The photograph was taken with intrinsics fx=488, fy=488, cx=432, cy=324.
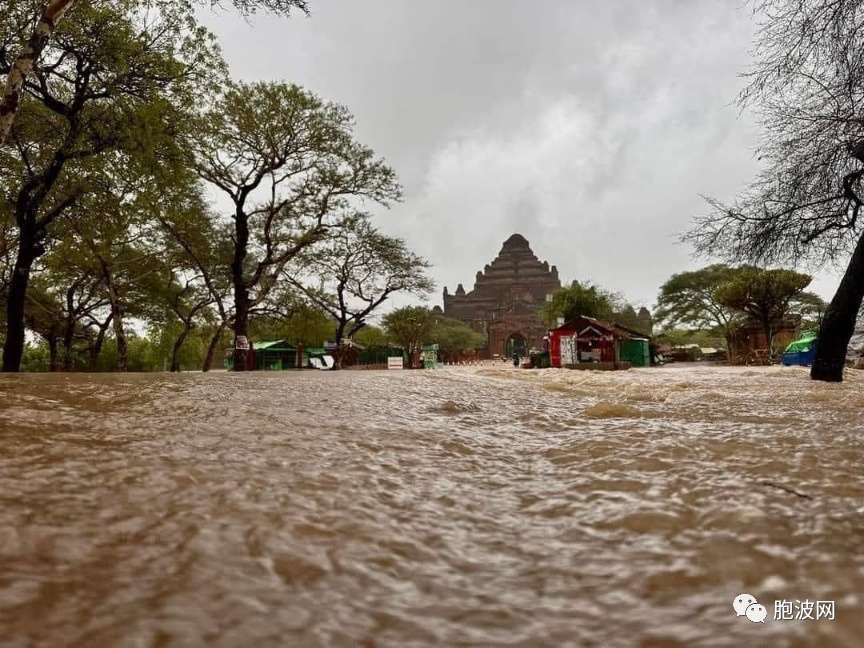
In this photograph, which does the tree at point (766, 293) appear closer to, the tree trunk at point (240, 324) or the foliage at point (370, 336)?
the tree trunk at point (240, 324)

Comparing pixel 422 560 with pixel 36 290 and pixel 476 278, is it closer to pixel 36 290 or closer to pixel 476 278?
pixel 36 290

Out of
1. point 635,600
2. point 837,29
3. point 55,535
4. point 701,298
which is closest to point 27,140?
point 55,535

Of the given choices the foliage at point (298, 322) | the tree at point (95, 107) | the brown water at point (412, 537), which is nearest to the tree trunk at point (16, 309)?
the tree at point (95, 107)

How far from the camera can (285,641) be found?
71cm

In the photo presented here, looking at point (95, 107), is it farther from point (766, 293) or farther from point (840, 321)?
point (766, 293)

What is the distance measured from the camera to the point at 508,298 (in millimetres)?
69312

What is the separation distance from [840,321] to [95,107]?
12.8m

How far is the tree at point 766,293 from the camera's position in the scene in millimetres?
22422

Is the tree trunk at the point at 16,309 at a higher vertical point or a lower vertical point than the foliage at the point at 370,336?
lower

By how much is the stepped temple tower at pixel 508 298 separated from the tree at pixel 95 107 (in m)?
52.7

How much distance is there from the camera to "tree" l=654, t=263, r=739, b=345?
3572cm

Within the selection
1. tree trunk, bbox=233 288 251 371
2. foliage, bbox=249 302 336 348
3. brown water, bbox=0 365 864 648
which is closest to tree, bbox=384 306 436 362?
foliage, bbox=249 302 336 348

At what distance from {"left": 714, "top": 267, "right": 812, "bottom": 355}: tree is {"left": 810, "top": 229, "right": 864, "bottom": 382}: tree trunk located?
17487 millimetres

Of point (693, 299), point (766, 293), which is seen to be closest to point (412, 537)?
point (766, 293)
